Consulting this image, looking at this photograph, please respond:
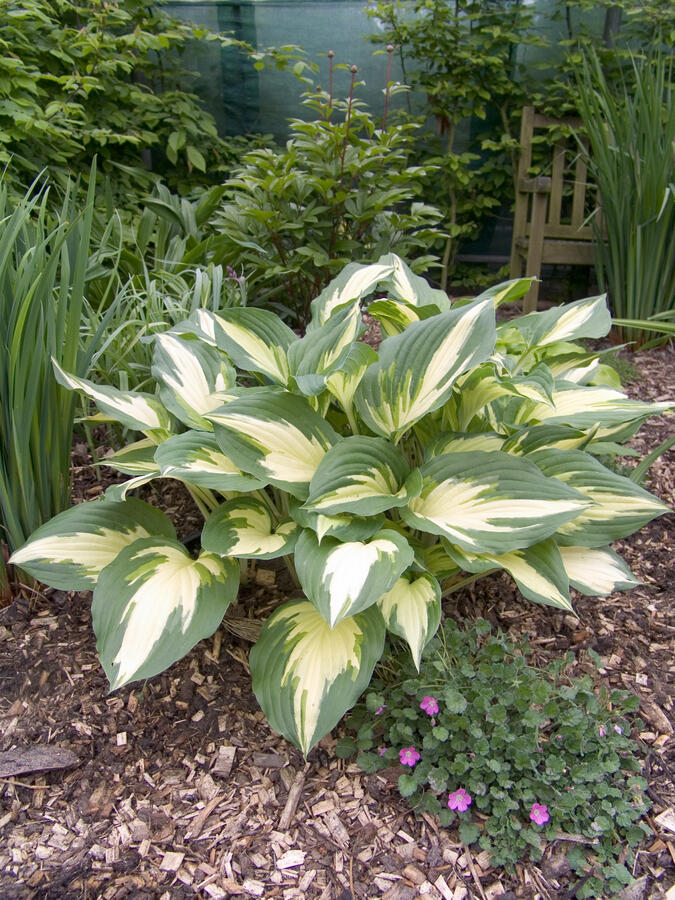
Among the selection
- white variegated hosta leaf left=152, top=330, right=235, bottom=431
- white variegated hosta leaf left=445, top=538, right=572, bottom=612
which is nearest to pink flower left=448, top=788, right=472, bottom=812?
white variegated hosta leaf left=445, top=538, right=572, bottom=612

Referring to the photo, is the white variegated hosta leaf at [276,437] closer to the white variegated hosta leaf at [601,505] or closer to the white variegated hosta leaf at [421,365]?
the white variegated hosta leaf at [421,365]

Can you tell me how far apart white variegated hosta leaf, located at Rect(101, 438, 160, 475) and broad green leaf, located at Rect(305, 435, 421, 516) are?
0.32 metres

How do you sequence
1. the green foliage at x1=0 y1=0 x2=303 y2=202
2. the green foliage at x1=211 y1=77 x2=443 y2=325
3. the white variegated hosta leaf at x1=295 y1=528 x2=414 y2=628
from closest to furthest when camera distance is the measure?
the white variegated hosta leaf at x1=295 y1=528 x2=414 y2=628, the green foliage at x1=211 y1=77 x2=443 y2=325, the green foliage at x1=0 y1=0 x2=303 y2=202

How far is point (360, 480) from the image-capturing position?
1170 millimetres

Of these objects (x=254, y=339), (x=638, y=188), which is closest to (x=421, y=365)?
(x=254, y=339)

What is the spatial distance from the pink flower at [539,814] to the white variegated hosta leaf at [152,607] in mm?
584

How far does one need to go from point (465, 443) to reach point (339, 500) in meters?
0.33

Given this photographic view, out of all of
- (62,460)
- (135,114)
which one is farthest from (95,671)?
(135,114)

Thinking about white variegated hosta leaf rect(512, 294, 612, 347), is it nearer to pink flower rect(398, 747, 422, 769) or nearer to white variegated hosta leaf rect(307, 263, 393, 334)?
white variegated hosta leaf rect(307, 263, 393, 334)

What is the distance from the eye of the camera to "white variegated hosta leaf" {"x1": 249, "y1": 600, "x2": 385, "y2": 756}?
1042mm

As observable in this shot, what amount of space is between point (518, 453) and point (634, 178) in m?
1.87

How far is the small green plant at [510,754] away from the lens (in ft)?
3.43

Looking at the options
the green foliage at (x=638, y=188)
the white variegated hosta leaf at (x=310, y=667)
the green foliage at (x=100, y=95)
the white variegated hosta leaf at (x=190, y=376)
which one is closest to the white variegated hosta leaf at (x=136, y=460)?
the white variegated hosta leaf at (x=190, y=376)

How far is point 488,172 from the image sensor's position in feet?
13.2
